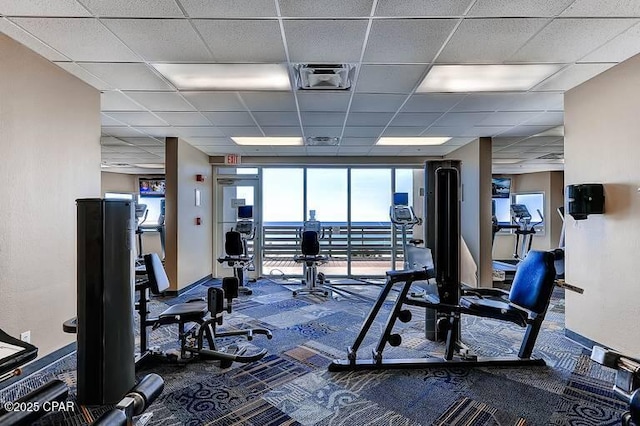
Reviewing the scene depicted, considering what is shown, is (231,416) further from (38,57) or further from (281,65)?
(38,57)

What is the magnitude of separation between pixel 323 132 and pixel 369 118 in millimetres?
995

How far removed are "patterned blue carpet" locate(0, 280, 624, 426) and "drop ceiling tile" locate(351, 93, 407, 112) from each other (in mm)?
2744

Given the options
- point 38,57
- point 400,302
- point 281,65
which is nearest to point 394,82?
point 281,65

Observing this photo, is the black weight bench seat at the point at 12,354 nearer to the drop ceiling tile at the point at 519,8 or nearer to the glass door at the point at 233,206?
the drop ceiling tile at the point at 519,8

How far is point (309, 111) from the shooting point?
437 centimetres

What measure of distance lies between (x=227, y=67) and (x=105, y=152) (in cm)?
538

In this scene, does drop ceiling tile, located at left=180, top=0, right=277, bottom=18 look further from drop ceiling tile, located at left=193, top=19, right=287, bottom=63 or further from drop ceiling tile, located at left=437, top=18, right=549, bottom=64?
drop ceiling tile, located at left=437, top=18, right=549, bottom=64

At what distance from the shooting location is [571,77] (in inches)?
131

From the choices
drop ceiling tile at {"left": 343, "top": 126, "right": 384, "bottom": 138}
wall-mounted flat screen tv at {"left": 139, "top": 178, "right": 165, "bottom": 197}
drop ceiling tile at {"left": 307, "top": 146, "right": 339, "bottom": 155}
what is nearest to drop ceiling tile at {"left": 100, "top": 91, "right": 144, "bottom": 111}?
drop ceiling tile at {"left": 343, "top": 126, "right": 384, "bottom": 138}

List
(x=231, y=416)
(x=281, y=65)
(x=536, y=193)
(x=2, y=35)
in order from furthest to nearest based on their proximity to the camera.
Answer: (x=536, y=193) → (x=281, y=65) → (x=2, y=35) → (x=231, y=416)

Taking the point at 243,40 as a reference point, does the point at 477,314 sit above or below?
below

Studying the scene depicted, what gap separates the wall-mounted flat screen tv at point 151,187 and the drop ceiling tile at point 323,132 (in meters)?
6.73

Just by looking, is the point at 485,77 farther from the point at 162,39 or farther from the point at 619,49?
the point at 162,39

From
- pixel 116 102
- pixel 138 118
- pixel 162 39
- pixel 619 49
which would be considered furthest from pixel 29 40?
pixel 619 49
